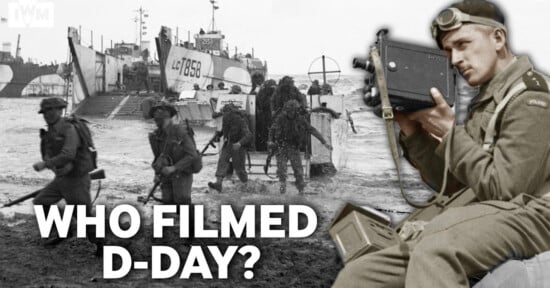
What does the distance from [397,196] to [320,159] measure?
67 centimetres

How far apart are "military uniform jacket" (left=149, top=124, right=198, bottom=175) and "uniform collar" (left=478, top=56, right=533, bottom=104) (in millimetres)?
3890

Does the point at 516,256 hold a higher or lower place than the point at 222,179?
higher

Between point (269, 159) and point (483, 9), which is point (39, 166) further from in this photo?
point (483, 9)

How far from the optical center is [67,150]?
4270mm

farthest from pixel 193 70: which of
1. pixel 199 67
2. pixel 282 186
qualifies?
pixel 282 186

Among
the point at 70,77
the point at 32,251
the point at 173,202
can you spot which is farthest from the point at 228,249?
the point at 70,77

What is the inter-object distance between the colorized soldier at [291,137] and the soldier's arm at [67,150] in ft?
4.87

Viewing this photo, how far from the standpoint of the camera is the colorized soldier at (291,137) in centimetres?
502

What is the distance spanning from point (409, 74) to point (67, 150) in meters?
3.67

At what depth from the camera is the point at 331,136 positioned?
504 centimetres

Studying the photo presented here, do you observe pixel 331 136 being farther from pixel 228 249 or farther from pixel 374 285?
pixel 374 285

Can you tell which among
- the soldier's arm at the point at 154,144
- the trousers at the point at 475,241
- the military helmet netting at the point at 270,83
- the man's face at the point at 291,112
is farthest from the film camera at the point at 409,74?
the military helmet netting at the point at 270,83

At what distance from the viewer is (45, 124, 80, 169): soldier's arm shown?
4.24 metres

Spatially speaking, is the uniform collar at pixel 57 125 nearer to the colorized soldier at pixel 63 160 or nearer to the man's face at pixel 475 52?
the colorized soldier at pixel 63 160
